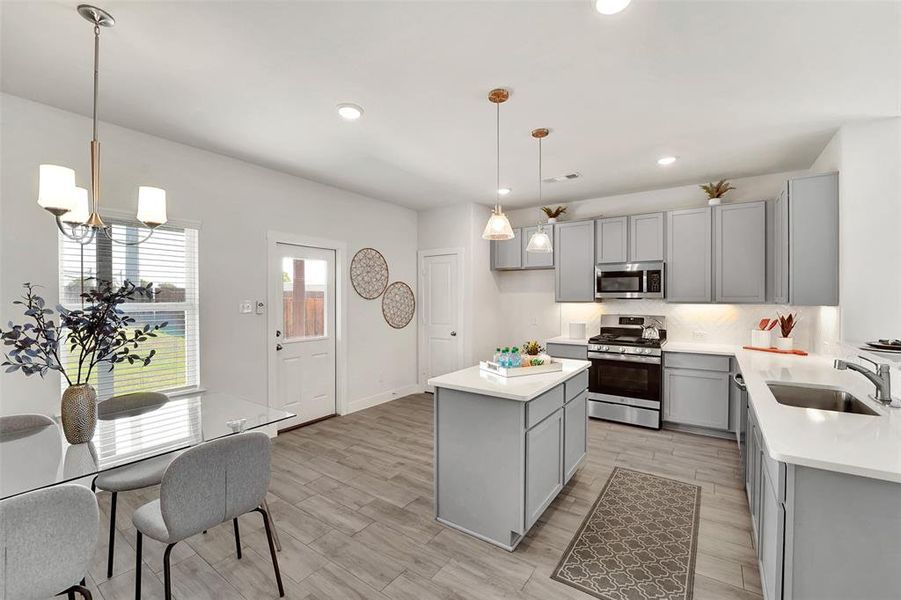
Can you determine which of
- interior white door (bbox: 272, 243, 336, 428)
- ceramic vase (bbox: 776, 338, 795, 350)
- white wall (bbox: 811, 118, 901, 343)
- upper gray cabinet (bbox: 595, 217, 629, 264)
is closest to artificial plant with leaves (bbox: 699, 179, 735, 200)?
upper gray cabinet (bbox: 595, 217, 629, 264)

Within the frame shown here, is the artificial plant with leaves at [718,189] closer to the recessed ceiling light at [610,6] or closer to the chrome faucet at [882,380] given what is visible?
the chrome faucet at [882,380]

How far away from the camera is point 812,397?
245cm

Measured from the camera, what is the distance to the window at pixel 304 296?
4379mm

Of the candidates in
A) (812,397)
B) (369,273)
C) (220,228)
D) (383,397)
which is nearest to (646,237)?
(812,397)

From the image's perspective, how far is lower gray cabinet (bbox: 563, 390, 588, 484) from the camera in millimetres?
2861

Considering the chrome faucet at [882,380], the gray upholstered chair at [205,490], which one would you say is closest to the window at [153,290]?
the gray upholstered chair at [205,490]

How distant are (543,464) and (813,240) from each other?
2900mm

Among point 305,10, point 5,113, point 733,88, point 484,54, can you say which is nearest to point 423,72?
point 484,54

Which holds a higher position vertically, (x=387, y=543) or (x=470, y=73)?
(x=470, y=73)

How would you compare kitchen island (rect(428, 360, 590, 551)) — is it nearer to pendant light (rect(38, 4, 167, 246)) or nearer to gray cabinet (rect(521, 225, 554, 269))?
pendant light (rect(38, 4, 167, 246))

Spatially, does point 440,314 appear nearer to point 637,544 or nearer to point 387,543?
point 387,543

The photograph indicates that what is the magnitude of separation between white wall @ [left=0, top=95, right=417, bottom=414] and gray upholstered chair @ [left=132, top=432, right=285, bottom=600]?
187cm

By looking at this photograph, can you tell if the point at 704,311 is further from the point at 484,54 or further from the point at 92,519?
the point at 92,519

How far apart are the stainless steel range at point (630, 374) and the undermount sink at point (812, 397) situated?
1799 millimetres
